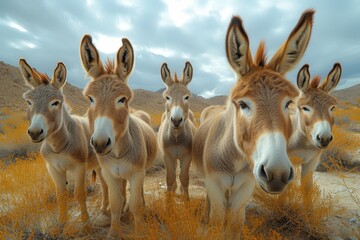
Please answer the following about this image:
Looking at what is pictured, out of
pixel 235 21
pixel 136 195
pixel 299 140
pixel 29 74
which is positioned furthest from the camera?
pixel 299 140

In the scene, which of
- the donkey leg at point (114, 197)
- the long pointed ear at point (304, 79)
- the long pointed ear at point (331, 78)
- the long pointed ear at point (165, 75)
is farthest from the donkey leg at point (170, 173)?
the long pointed ear at point (331, 78)

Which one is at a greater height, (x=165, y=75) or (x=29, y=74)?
(x=165, y=75)

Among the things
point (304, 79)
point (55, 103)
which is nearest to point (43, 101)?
point (55, 103)

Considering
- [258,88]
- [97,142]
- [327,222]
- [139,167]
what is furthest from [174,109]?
[327,222]

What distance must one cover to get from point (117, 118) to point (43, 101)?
5.87ft

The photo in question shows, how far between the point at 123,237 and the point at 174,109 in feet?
8.93

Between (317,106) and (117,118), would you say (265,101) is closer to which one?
(117,118)

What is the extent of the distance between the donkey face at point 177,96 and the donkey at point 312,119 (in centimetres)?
257

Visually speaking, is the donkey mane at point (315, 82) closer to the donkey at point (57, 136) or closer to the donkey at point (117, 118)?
the donkey at point (117, 118)

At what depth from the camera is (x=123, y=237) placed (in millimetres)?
3369

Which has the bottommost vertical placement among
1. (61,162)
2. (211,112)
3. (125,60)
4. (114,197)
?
(114,197)

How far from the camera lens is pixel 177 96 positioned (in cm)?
525

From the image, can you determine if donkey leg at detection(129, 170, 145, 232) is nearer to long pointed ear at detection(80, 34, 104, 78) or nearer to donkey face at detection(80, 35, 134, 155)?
donkey face at detection(80, 35, 134, 155)

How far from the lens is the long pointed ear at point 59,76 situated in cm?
427
